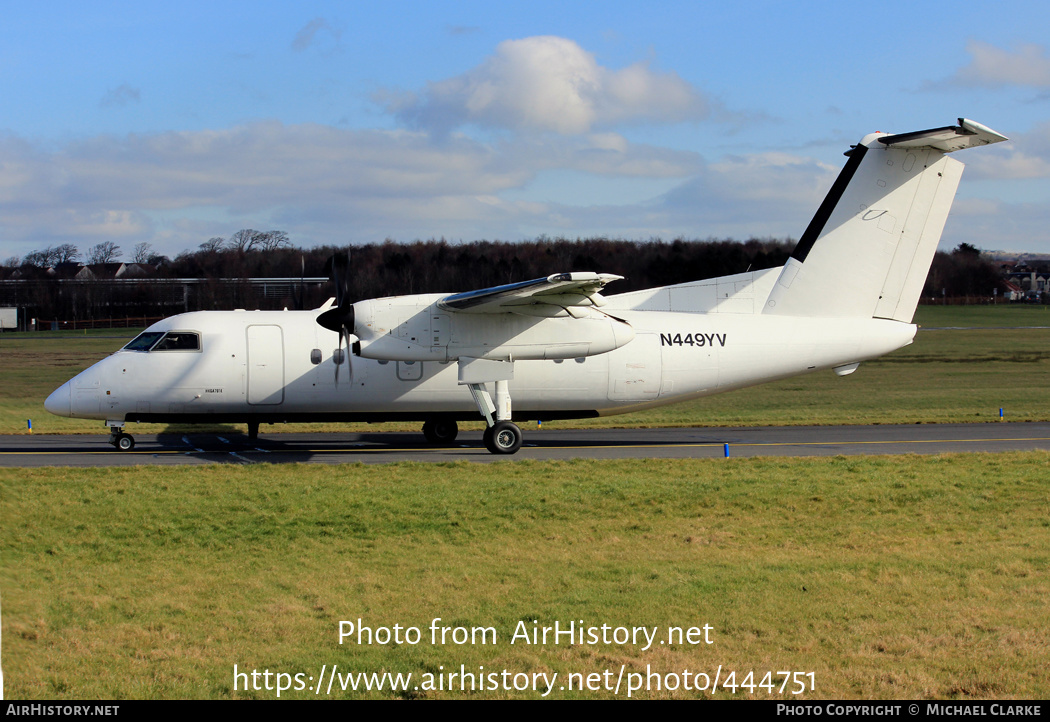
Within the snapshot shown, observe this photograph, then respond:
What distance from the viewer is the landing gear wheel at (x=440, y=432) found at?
74.6 feet

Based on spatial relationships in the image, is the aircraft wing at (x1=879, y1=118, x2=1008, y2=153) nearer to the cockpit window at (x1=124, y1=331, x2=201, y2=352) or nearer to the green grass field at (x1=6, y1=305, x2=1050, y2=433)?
the green grass field at (x1=6, y1=305, x2=1050, y2=433)

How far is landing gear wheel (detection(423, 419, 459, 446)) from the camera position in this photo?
2273 centimetres

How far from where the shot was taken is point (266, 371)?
20422 millimetres

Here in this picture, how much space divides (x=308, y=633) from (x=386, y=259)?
3371 centimetres

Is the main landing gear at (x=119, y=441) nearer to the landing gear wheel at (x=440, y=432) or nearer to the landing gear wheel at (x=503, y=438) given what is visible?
the landing gear wheel at (x=440, y=432)

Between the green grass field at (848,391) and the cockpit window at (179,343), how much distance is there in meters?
5.23

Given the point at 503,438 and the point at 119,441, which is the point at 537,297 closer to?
the point at 503,438

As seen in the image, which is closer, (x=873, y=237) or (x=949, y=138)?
(x=949, y=138)

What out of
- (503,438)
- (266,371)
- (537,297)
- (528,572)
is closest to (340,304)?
(266,371)

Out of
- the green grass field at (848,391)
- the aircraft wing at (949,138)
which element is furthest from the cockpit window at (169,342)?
the aircraft wing at (949,138)

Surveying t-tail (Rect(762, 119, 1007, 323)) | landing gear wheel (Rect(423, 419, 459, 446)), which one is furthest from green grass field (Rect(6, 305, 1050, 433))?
t-tail (Rect(762, 119, 1007, 323))

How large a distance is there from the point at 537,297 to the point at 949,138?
9831 millimetres

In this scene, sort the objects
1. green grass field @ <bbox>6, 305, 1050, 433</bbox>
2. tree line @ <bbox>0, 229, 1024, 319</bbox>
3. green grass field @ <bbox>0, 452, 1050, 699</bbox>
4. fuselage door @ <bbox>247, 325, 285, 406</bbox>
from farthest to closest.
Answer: tree line @ <bbox>0, 229, 1024, 319</bbox>, green grass field @ <bbox>6, 305, 1050, 433</bbox>, fuselage door @ <bbox>247, 325, 285, 406</bbox>, green grass field @ <bbox>0, 452, 1050, 699</bbox>

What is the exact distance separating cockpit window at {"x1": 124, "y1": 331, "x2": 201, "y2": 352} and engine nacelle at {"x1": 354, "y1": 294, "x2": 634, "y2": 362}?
4189mm
